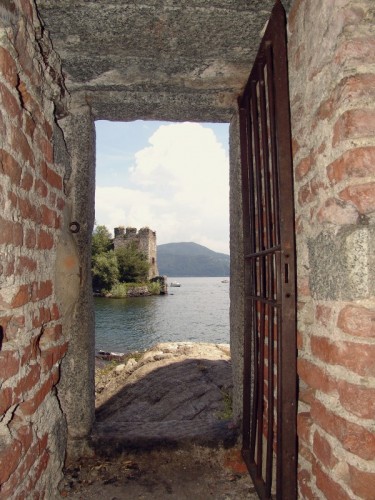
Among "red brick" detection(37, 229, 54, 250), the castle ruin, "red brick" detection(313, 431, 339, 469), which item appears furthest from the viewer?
the castle ruin

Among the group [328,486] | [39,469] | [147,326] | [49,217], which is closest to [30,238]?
[49,217]

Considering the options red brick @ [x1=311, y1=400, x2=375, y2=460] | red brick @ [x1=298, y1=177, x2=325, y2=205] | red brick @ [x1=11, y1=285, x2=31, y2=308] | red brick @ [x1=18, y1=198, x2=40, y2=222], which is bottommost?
red brick @ [x1=311, y1=400, x2=375, y2=460]

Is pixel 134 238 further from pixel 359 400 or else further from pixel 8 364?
pixel 359 400

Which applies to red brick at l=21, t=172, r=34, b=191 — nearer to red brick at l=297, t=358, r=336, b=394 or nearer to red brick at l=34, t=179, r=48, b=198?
red brick at l=34, t=179, r=48, b=198

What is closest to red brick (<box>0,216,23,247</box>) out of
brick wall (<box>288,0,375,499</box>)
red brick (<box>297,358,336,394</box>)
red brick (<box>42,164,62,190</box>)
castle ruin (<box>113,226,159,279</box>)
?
red brick (<box>42,164,62,190</box>)

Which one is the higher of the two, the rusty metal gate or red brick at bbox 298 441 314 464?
the rusty metal gate

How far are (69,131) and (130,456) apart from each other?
2.22 m

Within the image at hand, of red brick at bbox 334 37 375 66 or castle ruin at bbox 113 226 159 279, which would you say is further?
castle ruin at bbox 113 226 159 279

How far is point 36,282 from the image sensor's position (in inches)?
72.8

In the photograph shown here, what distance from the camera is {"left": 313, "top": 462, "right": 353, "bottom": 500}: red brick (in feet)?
4.53

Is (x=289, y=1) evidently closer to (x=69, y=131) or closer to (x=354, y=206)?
(x=354, y=206)

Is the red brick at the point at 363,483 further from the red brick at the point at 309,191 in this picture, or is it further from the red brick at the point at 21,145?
the red brick at the point at 21,145

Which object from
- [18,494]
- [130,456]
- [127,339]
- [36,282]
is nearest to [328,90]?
[36,282]

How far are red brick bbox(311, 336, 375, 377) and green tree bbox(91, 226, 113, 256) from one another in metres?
28.4
